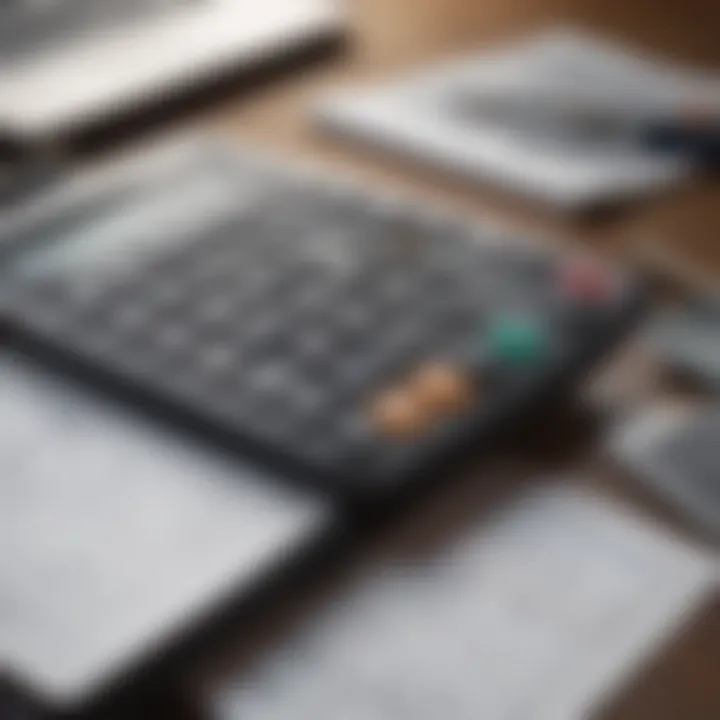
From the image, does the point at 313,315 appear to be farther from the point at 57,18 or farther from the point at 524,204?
the point at 57,18

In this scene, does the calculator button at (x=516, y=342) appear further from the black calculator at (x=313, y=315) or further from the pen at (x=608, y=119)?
the pen at (x=608, y=119)

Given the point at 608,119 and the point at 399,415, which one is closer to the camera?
the point at 399,415

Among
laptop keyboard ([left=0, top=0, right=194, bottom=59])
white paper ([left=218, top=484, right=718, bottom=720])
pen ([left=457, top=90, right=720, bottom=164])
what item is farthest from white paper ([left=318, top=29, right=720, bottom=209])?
white paper ([left=218, top=484, right=718, bottom=720])

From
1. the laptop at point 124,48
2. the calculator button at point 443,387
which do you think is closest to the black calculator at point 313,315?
the calculator button at point 443,387

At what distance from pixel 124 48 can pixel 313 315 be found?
376mm

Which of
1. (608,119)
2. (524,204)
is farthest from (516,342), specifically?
(608,119)

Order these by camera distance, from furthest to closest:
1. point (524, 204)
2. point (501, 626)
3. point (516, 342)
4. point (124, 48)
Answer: point (124, 48), point (524, 204), point (516, 342), point (501, 626)

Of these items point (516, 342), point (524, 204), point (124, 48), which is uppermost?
point (124, 48)

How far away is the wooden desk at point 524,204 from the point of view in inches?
17.9

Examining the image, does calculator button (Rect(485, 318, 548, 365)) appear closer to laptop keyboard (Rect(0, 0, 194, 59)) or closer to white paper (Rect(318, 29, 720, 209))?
white paper (Rect(318, 29, 720, 209))

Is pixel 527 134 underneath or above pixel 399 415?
above

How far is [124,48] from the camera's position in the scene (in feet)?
3.01

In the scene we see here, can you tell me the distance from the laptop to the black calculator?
0.45ft

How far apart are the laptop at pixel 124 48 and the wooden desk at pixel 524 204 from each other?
29 millimetres
